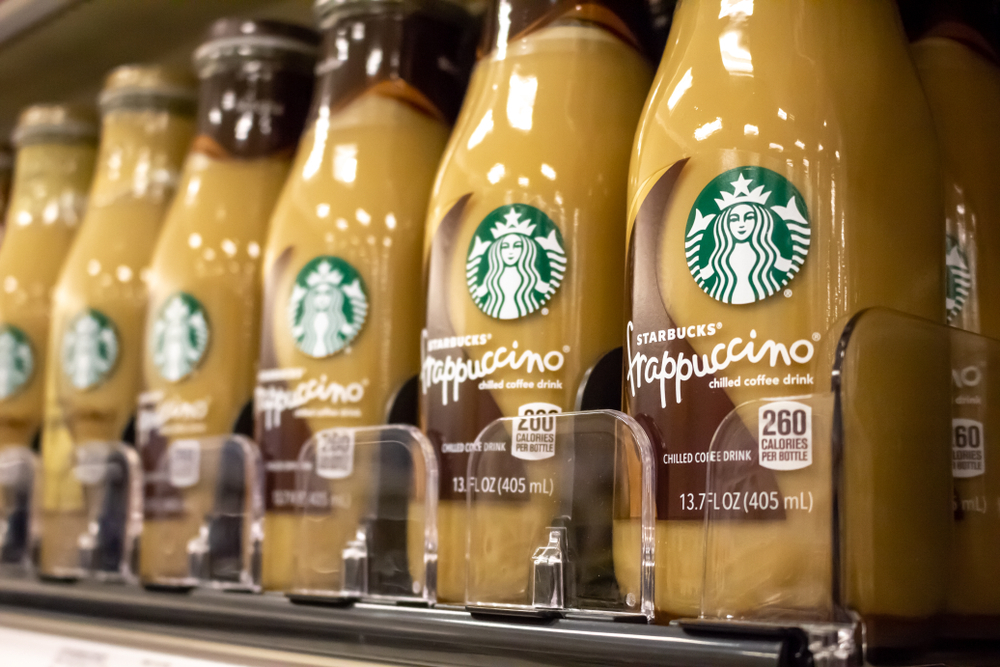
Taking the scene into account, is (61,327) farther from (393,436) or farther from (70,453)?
(393,436)

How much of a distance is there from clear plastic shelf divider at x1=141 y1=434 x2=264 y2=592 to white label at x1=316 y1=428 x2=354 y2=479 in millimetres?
120

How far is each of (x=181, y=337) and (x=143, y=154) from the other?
344mm

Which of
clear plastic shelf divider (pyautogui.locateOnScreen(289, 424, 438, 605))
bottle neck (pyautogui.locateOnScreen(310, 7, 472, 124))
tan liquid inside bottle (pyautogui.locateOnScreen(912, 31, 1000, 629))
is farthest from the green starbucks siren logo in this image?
bottle neck (pyautogui.locateOnScreen(310, 7, 472, 124))

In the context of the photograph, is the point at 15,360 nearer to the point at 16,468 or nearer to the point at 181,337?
the point at 16,468

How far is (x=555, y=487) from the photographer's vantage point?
27.9 inches

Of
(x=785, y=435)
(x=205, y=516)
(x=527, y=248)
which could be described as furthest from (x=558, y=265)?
(x=205, y=516)

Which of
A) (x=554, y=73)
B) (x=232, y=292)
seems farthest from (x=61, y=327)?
(x=554, y=73)

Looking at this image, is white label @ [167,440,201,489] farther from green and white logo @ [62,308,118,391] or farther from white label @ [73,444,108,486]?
green and white logo @ [62,308,118,391]

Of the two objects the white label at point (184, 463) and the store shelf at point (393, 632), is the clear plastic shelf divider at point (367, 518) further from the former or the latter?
the white label at point (184, 463)

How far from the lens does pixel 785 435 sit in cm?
60

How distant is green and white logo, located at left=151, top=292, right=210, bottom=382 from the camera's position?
1.12 metres

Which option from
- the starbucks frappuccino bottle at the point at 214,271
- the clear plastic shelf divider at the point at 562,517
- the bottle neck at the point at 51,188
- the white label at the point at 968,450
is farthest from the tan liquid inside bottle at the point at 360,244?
the bottle neck at the point at 51,188

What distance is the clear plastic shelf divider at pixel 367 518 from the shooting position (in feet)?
2.63

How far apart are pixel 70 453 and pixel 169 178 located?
0.35 meters
